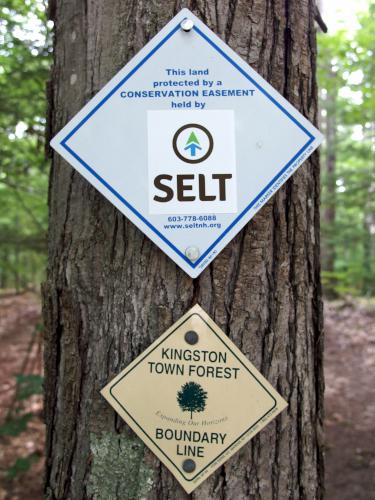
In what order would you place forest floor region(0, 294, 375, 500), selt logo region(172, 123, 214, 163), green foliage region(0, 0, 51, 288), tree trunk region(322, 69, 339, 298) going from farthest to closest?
1. tree trunk region(322, 69, 339, 298)
2. forest floor region(0, 294, 375, 500)
3. green foliage region(0, 0, 51, 288)
4. selt logo region(172, 123, 214, 163)

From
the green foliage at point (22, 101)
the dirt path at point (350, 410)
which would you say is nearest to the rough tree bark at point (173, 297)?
the green foliage at point (22, 101)

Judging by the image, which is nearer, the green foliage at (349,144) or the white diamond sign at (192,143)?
the white diamond sign at (192,143)

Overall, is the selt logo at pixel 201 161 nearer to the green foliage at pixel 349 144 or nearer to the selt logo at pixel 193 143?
the selt logo at pixel 193 143

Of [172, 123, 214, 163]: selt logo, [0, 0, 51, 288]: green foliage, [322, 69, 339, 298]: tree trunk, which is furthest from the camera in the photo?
[322, 69, 339, 298]: tree trunk

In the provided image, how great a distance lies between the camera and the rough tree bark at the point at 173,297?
48.9 inches

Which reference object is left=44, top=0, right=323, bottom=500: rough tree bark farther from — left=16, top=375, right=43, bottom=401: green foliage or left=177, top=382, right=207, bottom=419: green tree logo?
left=16, top=375, right=43, bottom=401: green foliage

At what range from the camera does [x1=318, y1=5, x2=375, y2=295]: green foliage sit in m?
5.19

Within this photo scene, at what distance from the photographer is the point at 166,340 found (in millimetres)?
1242

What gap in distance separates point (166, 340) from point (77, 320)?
0.86 ft

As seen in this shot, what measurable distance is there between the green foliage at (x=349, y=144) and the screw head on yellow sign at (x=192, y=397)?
4.67 meters

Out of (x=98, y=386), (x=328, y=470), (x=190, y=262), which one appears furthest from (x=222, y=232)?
(x=328, y=470)

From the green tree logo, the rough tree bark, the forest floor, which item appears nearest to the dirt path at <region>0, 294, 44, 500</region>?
the forest floor

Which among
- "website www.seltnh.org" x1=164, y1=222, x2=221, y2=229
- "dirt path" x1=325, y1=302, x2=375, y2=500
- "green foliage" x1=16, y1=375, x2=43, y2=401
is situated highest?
"website www.seltnh.org" x1=164, y1=222, x2=221, y2=229

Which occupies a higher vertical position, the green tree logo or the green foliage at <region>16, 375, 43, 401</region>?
the green tree logo
